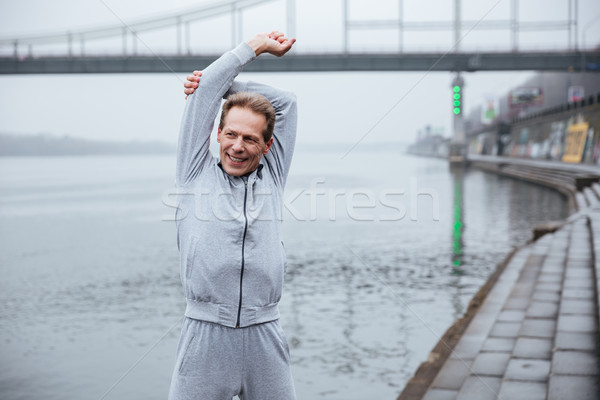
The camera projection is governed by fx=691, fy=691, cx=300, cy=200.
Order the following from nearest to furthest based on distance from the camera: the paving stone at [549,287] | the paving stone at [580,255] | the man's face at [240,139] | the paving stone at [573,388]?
the man's face at [240,139] → the paving stone at [573,388] → the paving stone at [549,287] → the paving stone at [580,255]

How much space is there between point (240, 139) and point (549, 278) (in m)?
6.01

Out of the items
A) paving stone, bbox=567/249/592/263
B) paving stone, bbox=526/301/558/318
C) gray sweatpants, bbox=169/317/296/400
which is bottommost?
paving stone, bbox=526/301/558/318

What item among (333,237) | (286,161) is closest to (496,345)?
(286,161)

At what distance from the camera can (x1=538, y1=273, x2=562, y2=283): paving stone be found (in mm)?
7155

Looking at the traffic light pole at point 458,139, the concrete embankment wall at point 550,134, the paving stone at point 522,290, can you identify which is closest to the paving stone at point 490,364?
the paving stone at point 522,290

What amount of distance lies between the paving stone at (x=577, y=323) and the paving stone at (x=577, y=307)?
0.12 metres

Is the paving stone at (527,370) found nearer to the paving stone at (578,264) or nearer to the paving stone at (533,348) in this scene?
the paving stone at (533,348)

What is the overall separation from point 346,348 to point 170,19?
2484 inches

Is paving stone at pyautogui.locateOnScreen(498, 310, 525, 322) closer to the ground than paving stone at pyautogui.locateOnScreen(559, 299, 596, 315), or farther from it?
closer to the ground

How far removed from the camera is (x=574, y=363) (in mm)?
4207

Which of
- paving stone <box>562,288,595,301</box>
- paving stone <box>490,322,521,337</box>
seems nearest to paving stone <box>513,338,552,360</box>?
paving stone <box>490,322,521,337</box>

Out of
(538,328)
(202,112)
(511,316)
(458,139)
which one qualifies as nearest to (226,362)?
(202,112)

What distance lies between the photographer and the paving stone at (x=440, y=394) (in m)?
4.17

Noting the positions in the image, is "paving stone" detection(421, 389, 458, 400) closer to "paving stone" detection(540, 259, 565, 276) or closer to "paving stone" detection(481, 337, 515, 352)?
"paving stone" detection(481, 337, 515, 352)
